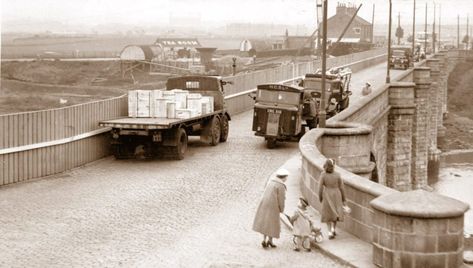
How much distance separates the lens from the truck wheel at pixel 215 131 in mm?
25500

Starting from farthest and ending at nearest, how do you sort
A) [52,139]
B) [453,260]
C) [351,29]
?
1. [351,29]
2. [52,139]
3. [453,260]

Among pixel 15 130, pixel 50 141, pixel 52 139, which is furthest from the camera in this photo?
pixel 52 139

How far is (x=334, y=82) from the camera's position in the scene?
33875mm

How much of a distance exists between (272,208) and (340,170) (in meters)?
2.10

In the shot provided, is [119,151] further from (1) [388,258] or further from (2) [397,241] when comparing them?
(2) [397,241]

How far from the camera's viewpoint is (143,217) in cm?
1530

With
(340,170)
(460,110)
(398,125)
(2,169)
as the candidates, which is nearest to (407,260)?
(340,170)

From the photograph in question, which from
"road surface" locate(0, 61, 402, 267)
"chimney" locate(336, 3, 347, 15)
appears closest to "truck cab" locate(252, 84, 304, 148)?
"road surface" locate(0, 61, 402, 267)

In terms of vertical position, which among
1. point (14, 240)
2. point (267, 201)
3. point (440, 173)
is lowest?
point (440, 173)

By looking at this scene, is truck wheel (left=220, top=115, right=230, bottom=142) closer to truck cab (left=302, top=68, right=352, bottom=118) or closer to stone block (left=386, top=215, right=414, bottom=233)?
A: truck cab (left=302, top=68, right=352, bottom=118)

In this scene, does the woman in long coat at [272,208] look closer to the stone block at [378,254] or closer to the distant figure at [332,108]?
the stone block at [378,254]

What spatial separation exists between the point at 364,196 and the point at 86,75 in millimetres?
75923

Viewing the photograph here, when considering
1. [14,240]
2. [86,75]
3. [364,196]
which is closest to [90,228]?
[14,240]

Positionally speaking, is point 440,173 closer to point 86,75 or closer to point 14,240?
point 86,75
